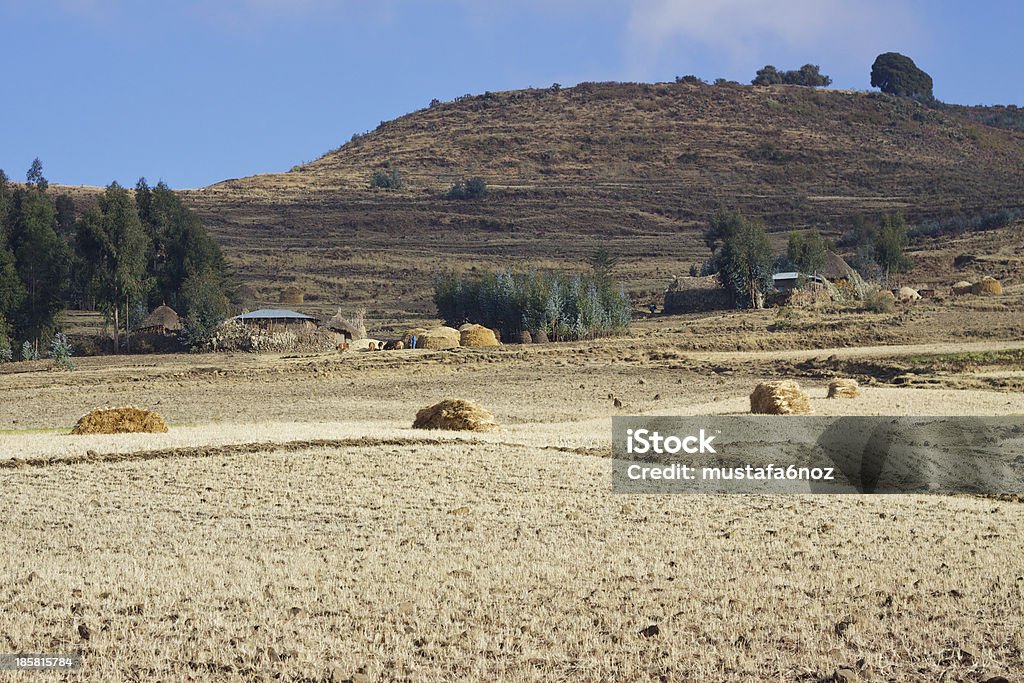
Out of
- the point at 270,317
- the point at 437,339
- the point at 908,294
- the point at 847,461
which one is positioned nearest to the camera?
the point at 847,461

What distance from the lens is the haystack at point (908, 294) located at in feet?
164

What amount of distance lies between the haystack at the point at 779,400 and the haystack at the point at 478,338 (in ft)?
72.4

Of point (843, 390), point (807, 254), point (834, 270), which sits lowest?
point (843, 390)

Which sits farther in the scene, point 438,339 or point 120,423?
point 438,339

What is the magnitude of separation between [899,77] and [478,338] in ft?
401

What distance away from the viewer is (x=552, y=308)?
44062mm

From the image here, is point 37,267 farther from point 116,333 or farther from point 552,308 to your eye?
point 552,308

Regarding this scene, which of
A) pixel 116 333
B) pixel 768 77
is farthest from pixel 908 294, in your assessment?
pixel 768 77

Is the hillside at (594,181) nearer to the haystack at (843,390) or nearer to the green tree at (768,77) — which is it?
the green tree at (768,77)

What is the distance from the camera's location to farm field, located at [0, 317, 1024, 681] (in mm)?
7551

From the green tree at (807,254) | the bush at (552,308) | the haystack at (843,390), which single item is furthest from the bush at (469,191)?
the haystack at (843,390)

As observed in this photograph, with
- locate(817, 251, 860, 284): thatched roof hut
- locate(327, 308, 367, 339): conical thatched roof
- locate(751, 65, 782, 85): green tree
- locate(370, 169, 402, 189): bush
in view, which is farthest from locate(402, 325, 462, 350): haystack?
locate(751, 65, 782, 85): green tree

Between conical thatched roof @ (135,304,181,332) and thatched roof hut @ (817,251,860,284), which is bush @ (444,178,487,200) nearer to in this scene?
thatched roof hut @ (817,251,860,284)

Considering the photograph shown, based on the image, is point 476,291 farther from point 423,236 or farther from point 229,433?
point 423,236
